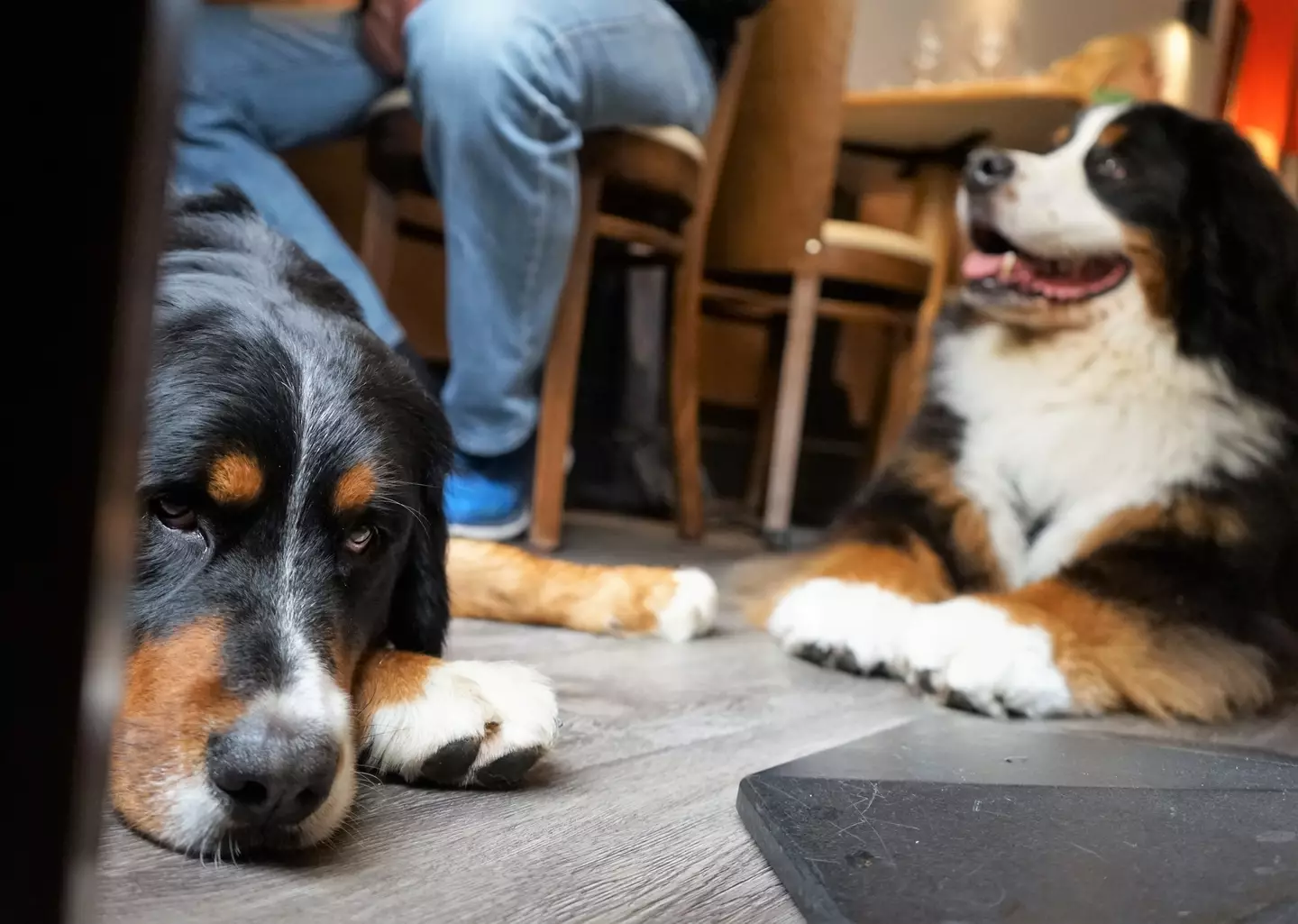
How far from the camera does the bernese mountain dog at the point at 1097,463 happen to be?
1586 mm

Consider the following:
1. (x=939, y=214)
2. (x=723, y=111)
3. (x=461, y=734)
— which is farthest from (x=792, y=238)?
(x=461, y=734)

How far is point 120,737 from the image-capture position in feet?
2.77

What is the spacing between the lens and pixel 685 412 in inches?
124

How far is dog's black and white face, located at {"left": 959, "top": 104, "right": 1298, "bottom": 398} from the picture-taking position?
1905 millimetres

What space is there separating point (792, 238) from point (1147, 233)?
1329 millimetres

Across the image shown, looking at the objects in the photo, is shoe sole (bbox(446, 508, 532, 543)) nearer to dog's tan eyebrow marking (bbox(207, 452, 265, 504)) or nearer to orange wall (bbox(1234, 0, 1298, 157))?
dog's tan eyebrow marking (bbox(207, 452, 265, 504))

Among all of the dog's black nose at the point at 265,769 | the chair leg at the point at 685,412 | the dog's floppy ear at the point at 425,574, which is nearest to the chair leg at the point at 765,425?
the chair leg at the point at 685,412

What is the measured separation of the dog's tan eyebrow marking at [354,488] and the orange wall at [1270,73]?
6.21 metres

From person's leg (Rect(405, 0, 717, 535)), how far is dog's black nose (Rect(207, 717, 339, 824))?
1263mm

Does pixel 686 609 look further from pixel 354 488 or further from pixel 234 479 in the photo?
pixel 234 479

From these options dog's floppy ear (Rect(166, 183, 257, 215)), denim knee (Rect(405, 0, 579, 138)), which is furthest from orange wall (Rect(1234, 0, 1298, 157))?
dog's floppy ear (Rect(166, 183, 257, 215))

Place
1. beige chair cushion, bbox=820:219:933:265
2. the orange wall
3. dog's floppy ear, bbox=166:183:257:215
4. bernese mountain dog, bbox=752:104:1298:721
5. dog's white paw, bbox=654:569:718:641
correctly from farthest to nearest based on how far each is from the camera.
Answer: the orange wall, beige chair cushion, bbox=820:219:933:265, dog's white paw, bbox=654:569:718:641, bernese mountain dog, bbox=752:104:1298:721, dog's floppy ear, bbox=166:183:257:215

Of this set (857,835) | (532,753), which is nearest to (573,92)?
(532,753)

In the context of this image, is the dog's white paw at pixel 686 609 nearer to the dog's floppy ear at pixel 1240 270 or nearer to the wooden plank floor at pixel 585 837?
the wooden plank floor at pixel 585 837
